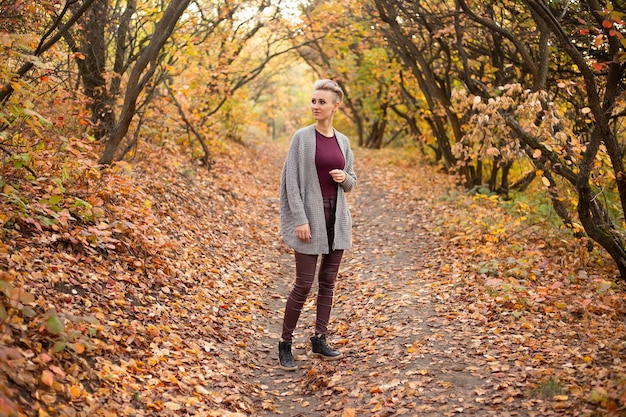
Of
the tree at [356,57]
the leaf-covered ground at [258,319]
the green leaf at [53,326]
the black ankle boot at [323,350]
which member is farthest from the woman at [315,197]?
the tree at [356,57]

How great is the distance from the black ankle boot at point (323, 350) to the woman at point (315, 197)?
10.9 inches

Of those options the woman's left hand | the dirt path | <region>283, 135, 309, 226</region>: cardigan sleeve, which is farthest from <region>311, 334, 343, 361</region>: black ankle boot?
the woman's left hand

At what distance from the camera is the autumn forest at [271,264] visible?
382cm

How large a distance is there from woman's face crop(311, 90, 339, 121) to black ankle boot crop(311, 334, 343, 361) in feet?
6.68

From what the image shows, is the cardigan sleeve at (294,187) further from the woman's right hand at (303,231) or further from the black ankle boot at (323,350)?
the black ankle boot at (323,350)

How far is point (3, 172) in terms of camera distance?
5.36 metres

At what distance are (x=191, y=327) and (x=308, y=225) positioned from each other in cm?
159

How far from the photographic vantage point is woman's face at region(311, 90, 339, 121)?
473 cm

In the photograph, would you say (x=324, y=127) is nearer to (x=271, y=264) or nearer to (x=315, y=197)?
(x=315, y=197)

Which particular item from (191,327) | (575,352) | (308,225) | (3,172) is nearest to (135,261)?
(191,327)

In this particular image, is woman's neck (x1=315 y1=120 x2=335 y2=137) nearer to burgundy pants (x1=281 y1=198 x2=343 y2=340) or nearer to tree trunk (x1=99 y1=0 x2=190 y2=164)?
burgundy pants (x1=281 y1=198 x2=343 y2=340)

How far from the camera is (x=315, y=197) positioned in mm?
4703

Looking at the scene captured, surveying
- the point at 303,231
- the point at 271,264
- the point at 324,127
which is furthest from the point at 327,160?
the point at 271,264

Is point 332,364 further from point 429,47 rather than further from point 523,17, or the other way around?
point 429,47
